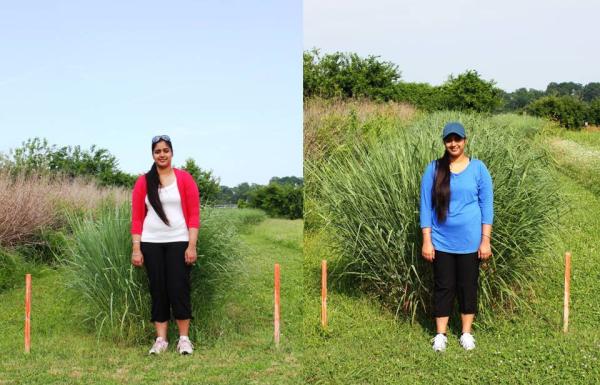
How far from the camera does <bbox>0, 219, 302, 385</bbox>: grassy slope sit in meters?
3.87

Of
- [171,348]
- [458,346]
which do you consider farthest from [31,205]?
[458,346]

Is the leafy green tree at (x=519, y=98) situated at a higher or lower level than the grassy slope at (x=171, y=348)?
higher

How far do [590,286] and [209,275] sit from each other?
3.18 m

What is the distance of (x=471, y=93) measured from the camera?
1298 centimetres

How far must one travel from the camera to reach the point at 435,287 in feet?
13.6

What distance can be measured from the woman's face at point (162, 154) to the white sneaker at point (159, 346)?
109 cm

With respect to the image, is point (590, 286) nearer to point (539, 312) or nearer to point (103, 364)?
point (539, 312)

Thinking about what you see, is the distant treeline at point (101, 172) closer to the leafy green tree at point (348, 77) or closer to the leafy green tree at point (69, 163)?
the leafy green tree at point (69, 163)

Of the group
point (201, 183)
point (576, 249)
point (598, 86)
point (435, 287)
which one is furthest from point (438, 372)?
point (598, 86)

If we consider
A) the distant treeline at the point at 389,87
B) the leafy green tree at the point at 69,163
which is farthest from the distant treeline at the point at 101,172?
the distant treeline at the point at 389,87

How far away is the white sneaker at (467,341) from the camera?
4.04 meters

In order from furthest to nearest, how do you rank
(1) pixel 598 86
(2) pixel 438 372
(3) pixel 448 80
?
(1) pixel 598 86 → (3) pixel 448 80 → (2) pixel 438 372

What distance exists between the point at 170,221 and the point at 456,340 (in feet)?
6.21

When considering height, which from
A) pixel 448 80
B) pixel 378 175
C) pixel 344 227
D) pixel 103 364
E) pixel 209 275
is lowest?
pixel 103 364
